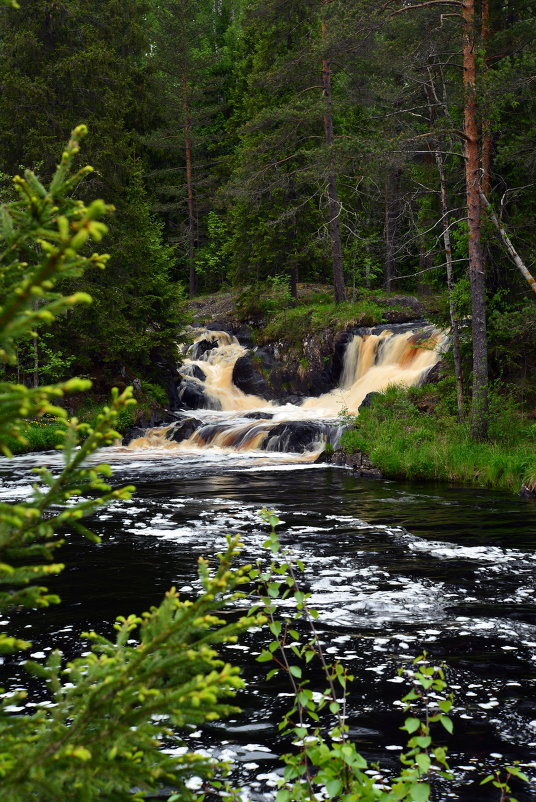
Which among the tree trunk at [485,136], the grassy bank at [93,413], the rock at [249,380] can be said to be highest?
the tree trunk at [485,136]

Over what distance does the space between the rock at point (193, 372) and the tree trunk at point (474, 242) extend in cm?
1555

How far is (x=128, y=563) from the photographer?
8.88 meters

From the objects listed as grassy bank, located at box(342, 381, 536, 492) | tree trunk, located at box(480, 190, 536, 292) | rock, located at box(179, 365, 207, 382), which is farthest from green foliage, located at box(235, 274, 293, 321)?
tree trunk, located at box(480, 190, 536, 292)

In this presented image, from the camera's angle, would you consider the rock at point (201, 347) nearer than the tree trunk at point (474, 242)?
No

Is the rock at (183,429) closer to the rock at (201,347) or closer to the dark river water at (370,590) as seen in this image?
the dark river water at (370,590)

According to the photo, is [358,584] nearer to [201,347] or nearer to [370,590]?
[370,590]

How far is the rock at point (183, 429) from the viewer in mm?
22984

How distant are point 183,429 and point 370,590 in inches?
637

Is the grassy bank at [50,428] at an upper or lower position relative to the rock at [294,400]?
lower

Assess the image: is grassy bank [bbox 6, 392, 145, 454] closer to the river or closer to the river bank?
the river

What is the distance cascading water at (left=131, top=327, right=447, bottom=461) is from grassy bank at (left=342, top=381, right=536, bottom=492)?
158cm

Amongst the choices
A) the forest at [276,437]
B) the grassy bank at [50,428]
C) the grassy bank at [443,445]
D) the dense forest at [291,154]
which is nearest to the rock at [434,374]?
the forest at [276,437]

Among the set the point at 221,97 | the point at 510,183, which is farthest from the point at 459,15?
the point at 221,97

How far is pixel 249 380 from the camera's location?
29281 millimetres
